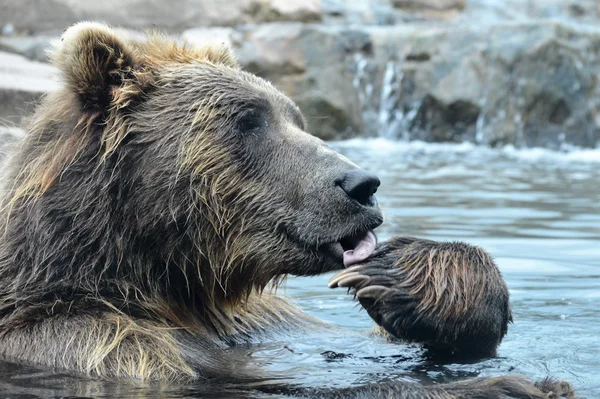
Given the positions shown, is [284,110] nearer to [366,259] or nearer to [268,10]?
[366,259]

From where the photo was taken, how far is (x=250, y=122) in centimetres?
527

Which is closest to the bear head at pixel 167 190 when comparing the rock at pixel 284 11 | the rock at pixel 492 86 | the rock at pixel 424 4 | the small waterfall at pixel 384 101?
the rock at pixel 492 86

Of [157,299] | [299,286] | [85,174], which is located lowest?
[299,286]

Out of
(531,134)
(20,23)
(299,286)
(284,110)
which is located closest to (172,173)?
(284,110)

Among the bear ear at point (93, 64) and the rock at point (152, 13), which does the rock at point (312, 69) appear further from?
the bear ear at point (93, 64)

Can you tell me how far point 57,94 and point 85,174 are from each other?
0.59 m

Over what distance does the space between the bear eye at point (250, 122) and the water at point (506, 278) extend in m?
0.91

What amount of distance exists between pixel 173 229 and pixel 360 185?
96 cm

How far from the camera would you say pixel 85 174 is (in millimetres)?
5062

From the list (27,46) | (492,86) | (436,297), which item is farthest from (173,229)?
(492,86)

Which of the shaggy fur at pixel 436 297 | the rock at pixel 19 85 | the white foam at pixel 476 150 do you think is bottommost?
the white foam at pixel 476 150

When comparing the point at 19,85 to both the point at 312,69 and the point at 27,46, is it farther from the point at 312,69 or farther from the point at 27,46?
the point at 312,69

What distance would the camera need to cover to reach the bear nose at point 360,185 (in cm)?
482

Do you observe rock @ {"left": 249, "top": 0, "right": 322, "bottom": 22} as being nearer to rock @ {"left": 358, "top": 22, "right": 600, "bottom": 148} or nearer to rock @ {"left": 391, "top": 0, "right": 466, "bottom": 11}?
rock @ {"left": 358, "top": 22, "right": 600, "bottom": 148}
